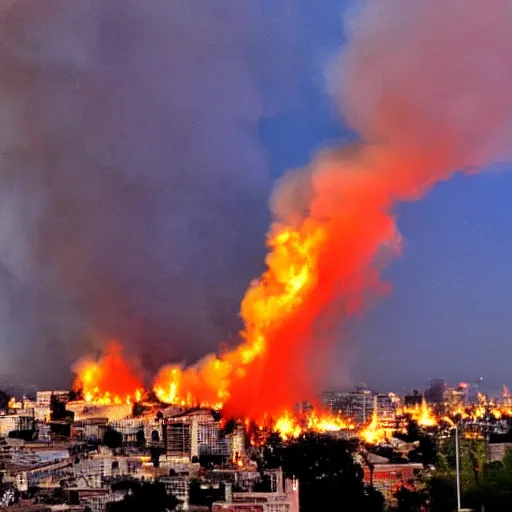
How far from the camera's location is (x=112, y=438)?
1005cm

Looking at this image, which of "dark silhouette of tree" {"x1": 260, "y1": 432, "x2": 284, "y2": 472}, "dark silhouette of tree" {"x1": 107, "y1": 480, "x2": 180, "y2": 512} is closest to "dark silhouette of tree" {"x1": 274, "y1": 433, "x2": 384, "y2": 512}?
"dark silhouette of tree" {"x1": 260, "y1": 432, "x2": 284, "y2": 472}

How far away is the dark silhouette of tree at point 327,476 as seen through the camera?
6.86 meters

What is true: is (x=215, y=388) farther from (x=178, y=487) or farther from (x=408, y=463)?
(x=178, y=487)

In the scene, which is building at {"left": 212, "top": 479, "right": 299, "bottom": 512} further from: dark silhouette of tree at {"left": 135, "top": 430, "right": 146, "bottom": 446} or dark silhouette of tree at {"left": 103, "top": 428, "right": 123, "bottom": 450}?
dark silhouette of tree at {"left": 135, "top": 430, "right": 146, "bottom": 446}

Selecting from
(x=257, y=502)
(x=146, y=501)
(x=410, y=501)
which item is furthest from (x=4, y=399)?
(x=257, y=502)

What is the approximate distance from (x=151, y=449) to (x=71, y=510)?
3271 millimetres

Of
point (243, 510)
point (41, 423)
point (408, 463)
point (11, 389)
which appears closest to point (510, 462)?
point (408, 463)

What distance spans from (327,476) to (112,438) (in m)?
3.53

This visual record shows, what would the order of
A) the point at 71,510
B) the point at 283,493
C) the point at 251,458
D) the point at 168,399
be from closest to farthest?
the point at 71,510 < the point at 283,493 < the point at 251,458 < the point at 168,399

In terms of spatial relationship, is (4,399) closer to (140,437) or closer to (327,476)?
(140,437)

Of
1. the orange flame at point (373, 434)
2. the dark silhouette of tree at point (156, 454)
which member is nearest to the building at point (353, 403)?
the orange flame at point (373, 434)

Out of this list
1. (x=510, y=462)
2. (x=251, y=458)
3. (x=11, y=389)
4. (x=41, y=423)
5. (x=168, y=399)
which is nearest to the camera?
(x=510, y=462)

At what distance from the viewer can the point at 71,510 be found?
567 centimetres

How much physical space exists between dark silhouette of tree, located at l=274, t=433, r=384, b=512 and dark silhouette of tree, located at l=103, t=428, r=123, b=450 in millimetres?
2240
